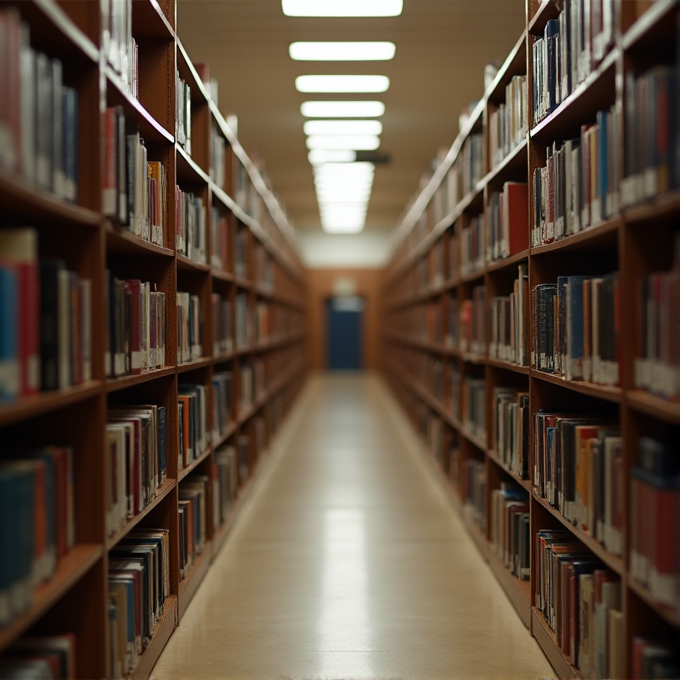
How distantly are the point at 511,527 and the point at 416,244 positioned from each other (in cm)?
518

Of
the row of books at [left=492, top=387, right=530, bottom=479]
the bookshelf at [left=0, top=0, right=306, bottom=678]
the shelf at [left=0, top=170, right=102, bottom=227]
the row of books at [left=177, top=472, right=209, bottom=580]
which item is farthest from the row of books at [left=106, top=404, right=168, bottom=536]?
the row of books at [left=492, top=387, right=530, bottom=479]

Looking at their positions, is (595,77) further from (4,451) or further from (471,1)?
(471,1)

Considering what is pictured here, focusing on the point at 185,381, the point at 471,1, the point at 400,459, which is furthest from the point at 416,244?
the point at 185,381

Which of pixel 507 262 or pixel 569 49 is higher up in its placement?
pixel 569 49

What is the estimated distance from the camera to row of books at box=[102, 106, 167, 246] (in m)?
2.12

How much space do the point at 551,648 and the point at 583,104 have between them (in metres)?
1.87

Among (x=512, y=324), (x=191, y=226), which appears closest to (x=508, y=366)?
(x=512, y=324)

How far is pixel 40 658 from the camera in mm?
1862

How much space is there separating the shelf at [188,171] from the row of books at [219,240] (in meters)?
Result: 0.20

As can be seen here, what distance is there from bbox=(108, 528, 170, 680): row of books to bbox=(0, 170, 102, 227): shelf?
1132 millimetres

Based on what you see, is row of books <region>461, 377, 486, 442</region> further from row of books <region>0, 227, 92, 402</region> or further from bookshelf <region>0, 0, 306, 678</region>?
row of books <region>0, 227, 92, 402</region>

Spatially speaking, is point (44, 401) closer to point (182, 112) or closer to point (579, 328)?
point (579, 328)

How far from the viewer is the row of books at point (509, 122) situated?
326cm

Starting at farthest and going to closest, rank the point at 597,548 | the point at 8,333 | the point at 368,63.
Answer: the point at 368,63 < the point at 597,548 < the point at 8,333
